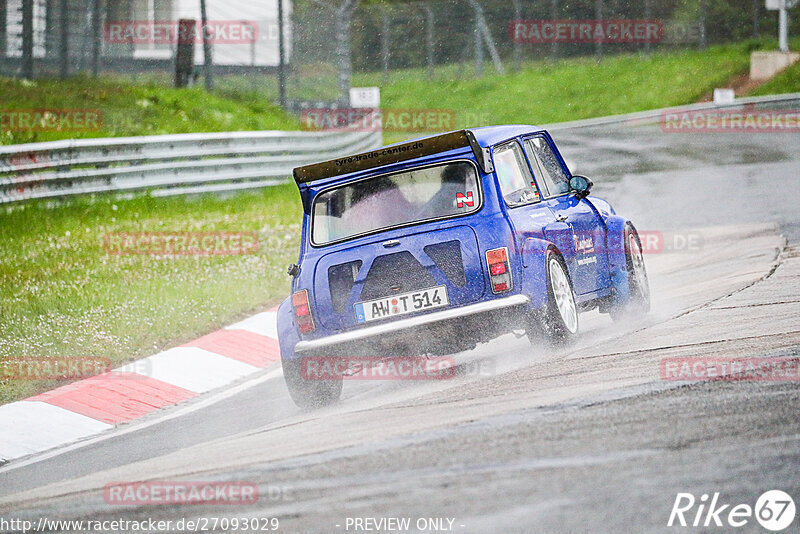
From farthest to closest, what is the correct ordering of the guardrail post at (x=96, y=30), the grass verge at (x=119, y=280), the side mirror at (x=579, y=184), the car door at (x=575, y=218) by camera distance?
the guardrail post at (x=96, y=30), the grass verge at (x=119, y=280), the side mirror at (x=579, y=184), the car door at (x=575, y=218)

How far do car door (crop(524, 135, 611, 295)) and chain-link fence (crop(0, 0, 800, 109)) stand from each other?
15.5m

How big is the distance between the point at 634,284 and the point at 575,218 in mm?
1003

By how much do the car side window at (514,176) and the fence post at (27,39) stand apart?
1604 cm

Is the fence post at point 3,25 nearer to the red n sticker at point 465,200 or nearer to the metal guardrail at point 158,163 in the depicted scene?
the metal guardrail at point 158,163

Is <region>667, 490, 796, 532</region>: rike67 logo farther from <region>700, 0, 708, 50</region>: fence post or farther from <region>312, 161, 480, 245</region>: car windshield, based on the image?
<region>700, 0, 708, 50</region>: fence post

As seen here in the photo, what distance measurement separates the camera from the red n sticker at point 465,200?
26.0 ft

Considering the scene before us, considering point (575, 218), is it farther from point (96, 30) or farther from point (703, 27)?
point (703, 27)

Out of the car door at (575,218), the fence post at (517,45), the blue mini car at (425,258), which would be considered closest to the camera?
the blue mini car at (425,258)

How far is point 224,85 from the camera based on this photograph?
2823 centimetres

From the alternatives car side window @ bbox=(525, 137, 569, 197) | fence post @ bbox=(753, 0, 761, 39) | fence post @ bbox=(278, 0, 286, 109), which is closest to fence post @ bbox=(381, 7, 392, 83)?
fence post @ bbox=(278, 0, 286, 109)

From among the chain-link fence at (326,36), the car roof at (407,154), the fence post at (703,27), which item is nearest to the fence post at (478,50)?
the chain-link fence at (326,36)

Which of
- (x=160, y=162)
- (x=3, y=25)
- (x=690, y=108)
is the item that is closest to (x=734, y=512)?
(x=160, y=162)

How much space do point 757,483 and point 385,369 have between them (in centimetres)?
480

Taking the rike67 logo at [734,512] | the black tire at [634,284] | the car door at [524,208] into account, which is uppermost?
the car door at [524,208]
